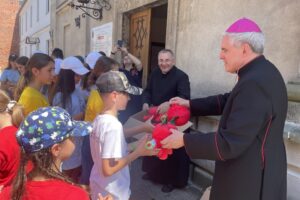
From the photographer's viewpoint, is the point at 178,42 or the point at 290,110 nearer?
the point at 290,110

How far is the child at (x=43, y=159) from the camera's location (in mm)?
1395

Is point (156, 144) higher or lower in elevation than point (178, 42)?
→ lower

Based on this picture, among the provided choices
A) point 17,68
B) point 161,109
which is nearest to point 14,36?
point 17,68

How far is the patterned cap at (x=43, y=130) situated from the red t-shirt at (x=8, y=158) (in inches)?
Result: 21.3

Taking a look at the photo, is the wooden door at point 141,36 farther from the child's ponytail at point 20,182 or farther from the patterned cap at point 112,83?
the child's ponytail at point 20,182

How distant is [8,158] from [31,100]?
95cm

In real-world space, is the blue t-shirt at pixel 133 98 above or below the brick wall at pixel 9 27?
below

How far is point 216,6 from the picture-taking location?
4000 millimetres

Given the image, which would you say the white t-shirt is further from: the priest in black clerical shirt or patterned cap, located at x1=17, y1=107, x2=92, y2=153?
the priest in black clerical shirt

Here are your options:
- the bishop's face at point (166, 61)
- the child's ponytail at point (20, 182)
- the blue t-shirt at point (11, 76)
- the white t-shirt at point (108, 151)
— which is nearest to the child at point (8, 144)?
the child's ponytail at point (20, 182)

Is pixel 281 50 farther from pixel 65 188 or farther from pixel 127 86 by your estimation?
pixel 65 188

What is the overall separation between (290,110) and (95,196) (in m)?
1.93

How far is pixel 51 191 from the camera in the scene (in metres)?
1.39

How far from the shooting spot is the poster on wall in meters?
7.43
